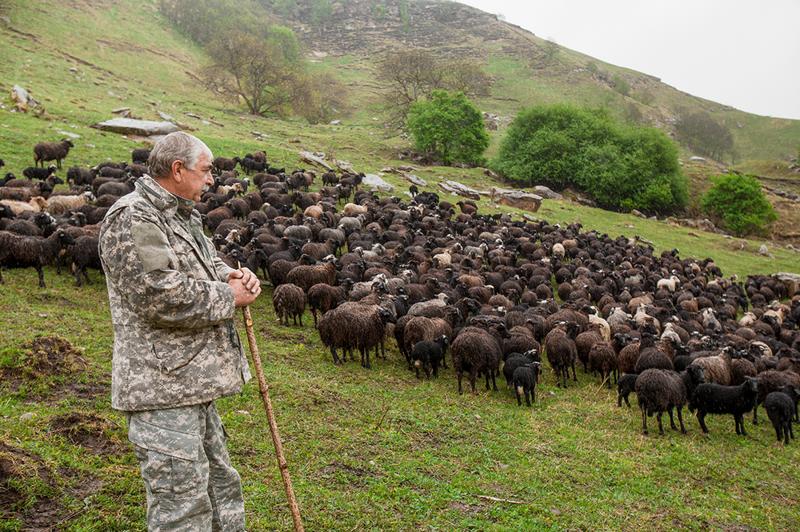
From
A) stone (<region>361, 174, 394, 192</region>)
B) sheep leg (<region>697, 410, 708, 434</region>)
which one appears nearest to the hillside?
stone (<region>361, 174, 394, 192</region>)

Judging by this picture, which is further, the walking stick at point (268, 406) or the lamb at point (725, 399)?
the lamb at point (725, 399)

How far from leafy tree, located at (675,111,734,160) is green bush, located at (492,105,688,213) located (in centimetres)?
4909

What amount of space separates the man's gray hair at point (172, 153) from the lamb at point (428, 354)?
385 inches

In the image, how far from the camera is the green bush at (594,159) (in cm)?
5453

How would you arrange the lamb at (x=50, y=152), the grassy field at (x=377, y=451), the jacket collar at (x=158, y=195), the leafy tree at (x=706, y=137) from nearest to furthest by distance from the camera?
1. the jacket collar at (x=158, y=195)
2. the grassy field at (x=377, y=451)
3. the lamb at (x=50, y=152)
4. the leafy tree at (x=706, y=137)

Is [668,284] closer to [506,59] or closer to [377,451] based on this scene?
[377,451]

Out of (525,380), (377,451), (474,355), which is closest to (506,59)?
(474,355)

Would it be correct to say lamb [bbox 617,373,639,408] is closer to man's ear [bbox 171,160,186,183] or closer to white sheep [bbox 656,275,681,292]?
man's ear [bbox 171,160,186,183]

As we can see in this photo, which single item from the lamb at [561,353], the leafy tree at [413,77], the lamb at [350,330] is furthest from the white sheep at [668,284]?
the leafy tree at [413,77]

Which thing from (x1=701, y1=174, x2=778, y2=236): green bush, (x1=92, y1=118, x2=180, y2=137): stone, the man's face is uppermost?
(x1=701, y1=174, x2=778, y2=236): green bush

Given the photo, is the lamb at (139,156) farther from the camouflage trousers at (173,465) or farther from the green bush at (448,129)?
the green bush at (448,129)

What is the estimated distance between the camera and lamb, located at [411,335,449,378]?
526 inches

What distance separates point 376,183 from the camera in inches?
1458

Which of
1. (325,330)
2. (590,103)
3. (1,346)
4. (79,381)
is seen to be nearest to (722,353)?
(325,330)
